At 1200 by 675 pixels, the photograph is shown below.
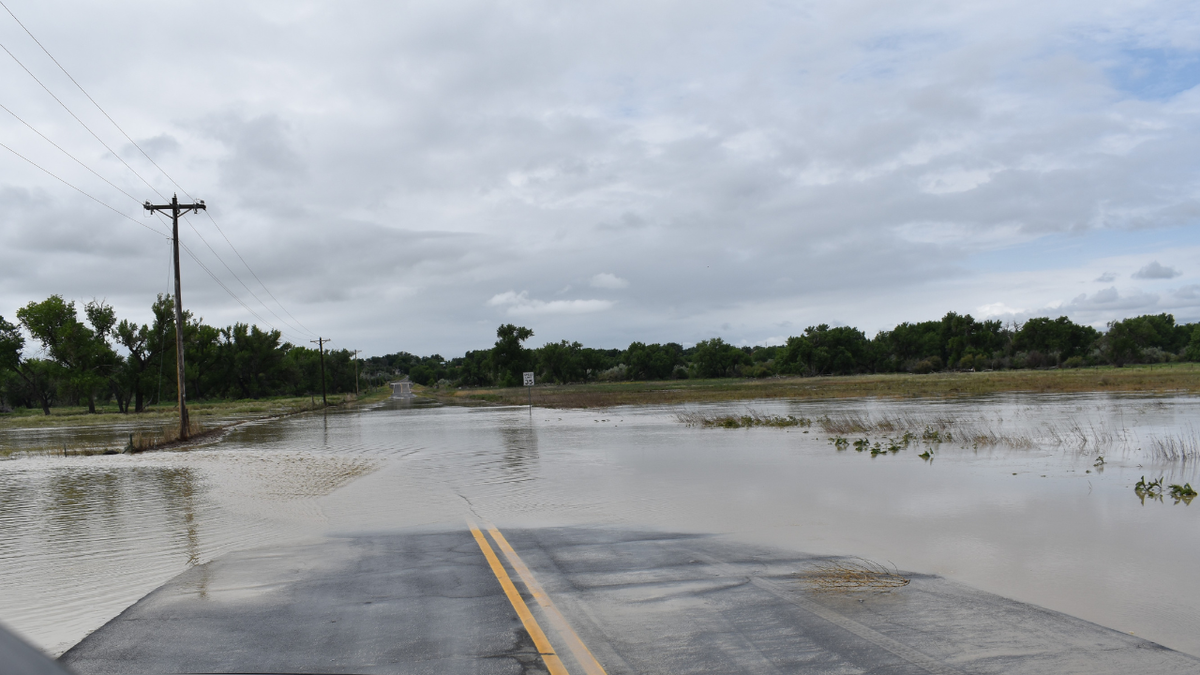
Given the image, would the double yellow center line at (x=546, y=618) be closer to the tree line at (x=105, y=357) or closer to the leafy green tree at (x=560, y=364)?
the tree line at (x=105, y=357)

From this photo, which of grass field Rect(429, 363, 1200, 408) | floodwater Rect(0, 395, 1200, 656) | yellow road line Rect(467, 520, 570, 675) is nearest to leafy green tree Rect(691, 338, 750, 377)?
grass field Rect(429, 363, 1200, 408)

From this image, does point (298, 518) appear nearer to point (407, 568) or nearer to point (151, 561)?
point (151, 561)

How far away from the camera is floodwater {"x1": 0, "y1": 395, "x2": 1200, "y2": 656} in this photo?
8.13 meters

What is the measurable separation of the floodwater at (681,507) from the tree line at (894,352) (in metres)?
132

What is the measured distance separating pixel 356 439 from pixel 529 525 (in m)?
22.7

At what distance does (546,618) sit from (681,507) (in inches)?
264

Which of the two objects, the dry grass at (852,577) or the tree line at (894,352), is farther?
the tree line at (894,352)

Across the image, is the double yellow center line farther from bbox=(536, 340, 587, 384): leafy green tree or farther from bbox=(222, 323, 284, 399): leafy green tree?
bbox=(536, 340, 587, 384): leafy green tree

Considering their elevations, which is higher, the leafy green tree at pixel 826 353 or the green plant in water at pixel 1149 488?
the leafy green tree at pixel 826 353

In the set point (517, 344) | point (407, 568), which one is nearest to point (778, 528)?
point (407, 568)

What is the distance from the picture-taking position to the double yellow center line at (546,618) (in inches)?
217

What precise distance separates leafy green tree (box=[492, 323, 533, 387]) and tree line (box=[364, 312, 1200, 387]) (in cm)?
21

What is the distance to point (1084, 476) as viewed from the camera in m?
15.5

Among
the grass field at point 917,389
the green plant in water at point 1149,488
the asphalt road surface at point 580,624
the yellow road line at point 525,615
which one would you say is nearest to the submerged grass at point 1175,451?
the green plant in water at point 1149,488
